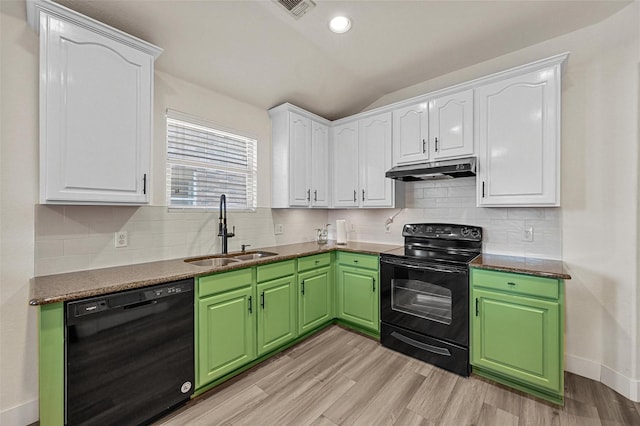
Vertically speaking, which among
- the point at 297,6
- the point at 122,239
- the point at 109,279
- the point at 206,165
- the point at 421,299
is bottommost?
the point at 421,299

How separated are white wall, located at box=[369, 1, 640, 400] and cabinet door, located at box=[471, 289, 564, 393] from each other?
63 cm

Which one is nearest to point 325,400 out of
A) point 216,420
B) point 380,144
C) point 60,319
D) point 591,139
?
point 216,420

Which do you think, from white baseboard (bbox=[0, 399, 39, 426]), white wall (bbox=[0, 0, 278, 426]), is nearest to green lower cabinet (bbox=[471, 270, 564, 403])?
white wall (bbox=[0, 0, 278, 426])

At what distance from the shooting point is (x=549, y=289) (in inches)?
75.4

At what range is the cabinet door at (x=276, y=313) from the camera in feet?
7.88

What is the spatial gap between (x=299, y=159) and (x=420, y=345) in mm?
2292

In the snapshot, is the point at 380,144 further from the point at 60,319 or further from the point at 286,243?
the point at 60,319

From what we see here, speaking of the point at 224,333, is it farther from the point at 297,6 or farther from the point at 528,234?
the point at 528,234

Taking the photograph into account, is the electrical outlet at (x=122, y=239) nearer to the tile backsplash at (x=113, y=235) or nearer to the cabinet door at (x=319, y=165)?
the tile backsplash at (x=113, y=235)

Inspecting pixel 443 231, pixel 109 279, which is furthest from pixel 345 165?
pixel 109 279

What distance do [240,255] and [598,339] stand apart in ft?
10.3

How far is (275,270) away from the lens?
2.52m

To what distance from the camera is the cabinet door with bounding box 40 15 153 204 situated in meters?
1.57

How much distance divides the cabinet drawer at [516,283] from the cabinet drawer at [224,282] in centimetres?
185
